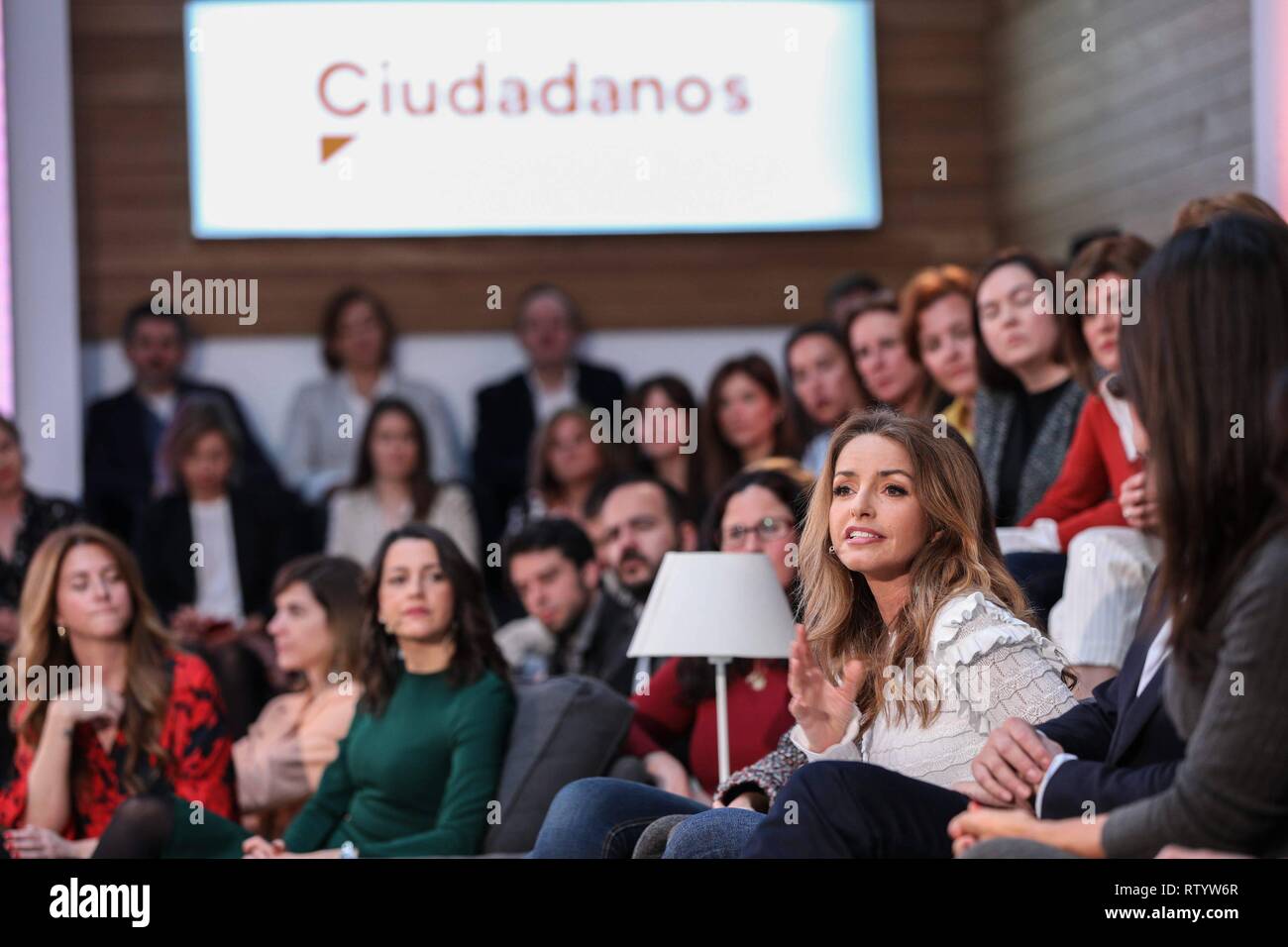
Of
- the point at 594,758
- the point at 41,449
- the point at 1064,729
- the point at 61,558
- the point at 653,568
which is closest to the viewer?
the point at 1064,729

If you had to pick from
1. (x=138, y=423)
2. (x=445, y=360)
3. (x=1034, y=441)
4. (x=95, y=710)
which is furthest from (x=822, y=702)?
(x=445, y=360)

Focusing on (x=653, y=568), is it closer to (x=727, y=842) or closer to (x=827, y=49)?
(x=727, y=842)

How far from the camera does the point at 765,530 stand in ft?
13.2

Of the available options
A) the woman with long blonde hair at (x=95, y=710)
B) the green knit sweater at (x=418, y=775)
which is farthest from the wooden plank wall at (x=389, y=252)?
the green knit sweater at (x=418, y=775)

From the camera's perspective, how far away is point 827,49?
7480 mm

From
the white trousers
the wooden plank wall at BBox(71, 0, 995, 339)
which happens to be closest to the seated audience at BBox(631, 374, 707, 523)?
the wooden plank wall at BBox(71, 0, 995, 339)

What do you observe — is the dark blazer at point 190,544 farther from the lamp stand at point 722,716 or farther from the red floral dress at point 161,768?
the lamp stand at point 722,716

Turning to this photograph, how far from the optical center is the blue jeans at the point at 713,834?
2.74 metres

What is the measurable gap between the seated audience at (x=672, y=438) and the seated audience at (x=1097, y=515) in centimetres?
154

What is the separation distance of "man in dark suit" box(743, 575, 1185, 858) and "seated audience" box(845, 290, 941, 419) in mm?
2448

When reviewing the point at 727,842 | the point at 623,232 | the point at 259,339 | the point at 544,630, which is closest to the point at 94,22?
the point at 259,339

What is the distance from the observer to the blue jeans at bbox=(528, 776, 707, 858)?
3.07 meters

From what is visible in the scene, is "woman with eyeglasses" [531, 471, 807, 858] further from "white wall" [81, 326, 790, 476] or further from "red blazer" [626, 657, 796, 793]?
"white wall" [81, 326, 790, 476]
